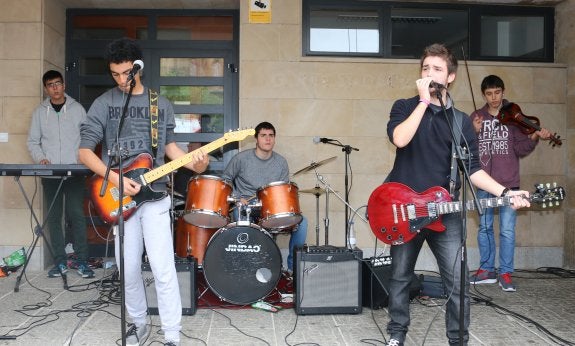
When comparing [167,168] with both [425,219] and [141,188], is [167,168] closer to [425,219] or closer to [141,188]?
[141,188]

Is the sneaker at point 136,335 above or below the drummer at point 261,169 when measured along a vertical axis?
below

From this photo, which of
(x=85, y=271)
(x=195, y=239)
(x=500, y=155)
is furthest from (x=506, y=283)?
(x=85, y=271)

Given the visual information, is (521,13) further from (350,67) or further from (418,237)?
(418,237)

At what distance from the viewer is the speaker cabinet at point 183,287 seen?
450 cm

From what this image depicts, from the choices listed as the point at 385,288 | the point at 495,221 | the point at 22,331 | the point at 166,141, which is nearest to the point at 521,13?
the point at 495,221

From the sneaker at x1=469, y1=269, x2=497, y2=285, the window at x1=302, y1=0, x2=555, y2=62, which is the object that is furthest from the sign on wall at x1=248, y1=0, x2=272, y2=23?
the sneaker at x1=469, y1=269, x2=497, y2=285

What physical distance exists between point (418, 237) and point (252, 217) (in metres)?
2.39

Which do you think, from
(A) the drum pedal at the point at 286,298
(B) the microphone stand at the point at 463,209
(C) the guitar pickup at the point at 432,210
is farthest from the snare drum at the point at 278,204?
(B) the microphone stand at the point at 463,209

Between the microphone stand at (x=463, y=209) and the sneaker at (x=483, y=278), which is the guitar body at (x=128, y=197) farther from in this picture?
the sneaker at (x=483, y=278)

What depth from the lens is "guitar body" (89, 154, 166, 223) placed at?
340 centimetres

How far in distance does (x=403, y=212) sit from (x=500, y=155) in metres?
2.84

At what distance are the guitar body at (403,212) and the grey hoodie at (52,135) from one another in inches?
150

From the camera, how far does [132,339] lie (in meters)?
3.67

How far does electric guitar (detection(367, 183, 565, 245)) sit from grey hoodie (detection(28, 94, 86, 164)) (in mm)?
3818
